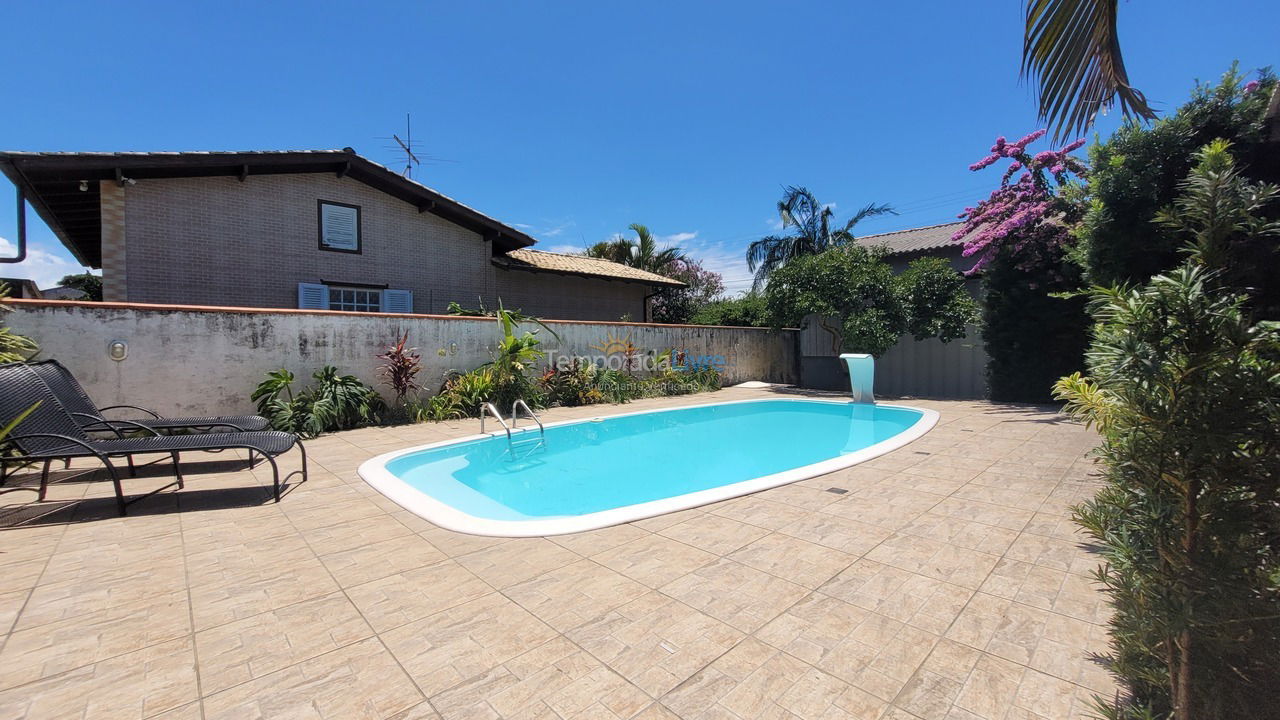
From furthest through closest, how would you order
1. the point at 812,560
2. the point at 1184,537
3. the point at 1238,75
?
the point at 1238,75, the point at 812,560, the point at 1184,537

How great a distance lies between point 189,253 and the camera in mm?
10680

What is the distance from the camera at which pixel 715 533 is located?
3.63m

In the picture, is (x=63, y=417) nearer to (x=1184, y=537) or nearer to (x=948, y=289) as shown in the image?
(x=1184, y=537)

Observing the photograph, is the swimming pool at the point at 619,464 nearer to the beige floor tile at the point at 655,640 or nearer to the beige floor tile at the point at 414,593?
the beige floor tile at the point at 414,593

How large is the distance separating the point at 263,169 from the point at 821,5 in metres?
12.4

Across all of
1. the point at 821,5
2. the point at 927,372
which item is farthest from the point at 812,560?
the point at 927,372

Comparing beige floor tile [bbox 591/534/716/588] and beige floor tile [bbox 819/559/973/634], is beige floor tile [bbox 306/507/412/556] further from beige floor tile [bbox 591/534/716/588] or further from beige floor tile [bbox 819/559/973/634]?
beige floor tile [bbox 819/559/973/634]

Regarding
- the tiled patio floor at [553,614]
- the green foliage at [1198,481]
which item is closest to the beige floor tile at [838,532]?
the tiled patio floor at [553,614]

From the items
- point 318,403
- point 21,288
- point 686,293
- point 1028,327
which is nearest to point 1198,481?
point 318,403

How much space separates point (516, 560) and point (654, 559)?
0.91m

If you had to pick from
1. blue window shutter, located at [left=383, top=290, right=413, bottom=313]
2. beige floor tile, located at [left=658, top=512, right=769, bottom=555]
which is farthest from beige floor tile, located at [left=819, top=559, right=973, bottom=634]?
blue window shutter, located at [left=383, top=290, right=413, bottom=313]

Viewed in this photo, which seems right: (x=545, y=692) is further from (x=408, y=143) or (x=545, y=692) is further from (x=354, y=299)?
(x=408, y=143)

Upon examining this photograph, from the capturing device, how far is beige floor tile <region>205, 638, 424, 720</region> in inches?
73.4

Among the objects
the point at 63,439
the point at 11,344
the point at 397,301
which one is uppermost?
the point at 397,301
